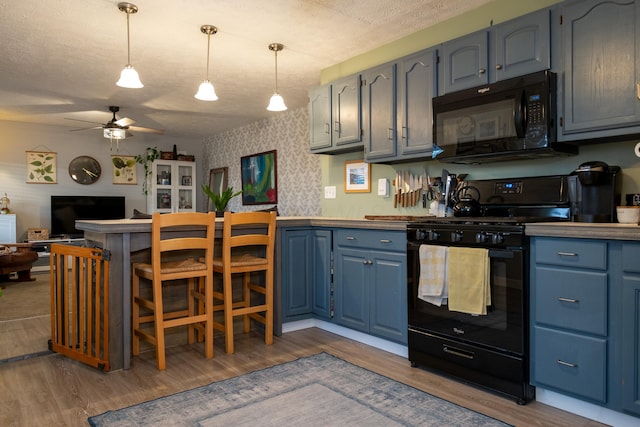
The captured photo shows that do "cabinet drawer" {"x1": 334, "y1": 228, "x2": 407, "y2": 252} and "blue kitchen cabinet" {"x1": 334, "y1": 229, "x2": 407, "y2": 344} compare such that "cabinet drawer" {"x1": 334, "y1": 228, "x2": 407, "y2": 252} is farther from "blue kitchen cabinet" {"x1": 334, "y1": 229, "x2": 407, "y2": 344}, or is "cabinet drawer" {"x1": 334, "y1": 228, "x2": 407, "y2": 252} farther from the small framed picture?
the small framed picture

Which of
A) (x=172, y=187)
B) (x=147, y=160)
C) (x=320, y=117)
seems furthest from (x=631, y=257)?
(x=147, y=160)

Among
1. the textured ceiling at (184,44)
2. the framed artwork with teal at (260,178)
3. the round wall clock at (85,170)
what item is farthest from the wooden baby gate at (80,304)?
the round wall clock at (85,170)

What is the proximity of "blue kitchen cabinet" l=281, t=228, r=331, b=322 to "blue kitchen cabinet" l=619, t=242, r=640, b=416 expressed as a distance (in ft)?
6.53

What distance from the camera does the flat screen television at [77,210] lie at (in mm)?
6992

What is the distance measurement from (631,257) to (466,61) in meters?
1.58

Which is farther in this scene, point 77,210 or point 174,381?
point 77,210

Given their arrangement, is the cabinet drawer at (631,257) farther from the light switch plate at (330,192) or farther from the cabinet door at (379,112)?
the light switch plate at (330,192)

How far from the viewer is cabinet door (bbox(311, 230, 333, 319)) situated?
3415 mm

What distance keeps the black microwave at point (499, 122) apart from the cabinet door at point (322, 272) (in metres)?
1.11

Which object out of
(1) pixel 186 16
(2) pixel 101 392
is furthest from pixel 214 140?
(2) pixel 101 392

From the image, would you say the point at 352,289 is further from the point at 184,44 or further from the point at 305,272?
the point at 184,44

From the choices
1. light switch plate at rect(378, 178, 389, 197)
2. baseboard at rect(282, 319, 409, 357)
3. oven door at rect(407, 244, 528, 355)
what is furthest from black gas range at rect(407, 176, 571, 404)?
light switch plate at rect(378, 178, 389, 197)

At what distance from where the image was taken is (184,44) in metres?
3.59

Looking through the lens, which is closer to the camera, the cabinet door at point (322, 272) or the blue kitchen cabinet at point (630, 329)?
the blue kitchen cabinet at point (630, 329)
